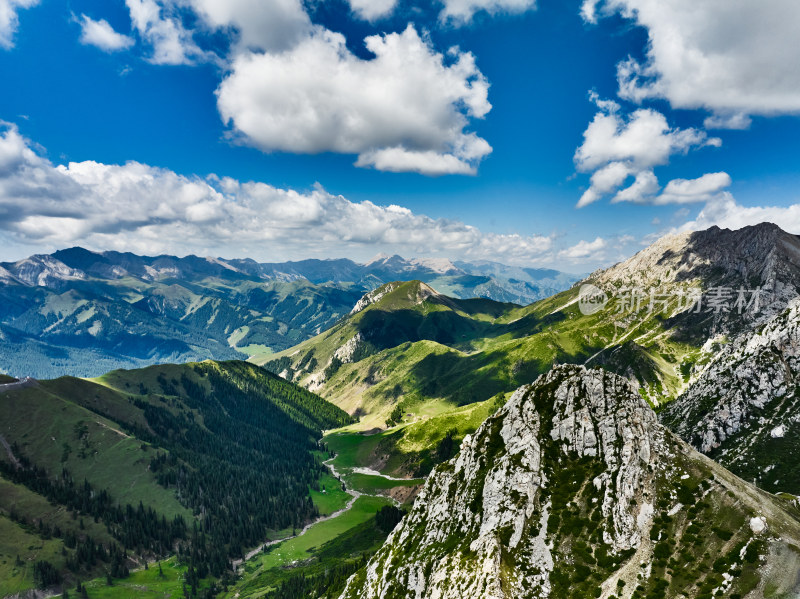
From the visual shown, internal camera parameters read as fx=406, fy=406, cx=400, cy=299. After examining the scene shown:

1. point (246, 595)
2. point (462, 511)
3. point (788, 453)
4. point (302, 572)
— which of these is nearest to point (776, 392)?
point (788, 453)

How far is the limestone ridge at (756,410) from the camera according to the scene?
132 meters

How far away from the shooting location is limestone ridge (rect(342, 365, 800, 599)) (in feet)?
217

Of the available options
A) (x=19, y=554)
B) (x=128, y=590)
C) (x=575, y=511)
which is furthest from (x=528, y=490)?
(x=19, y=554)

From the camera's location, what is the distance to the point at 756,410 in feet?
511

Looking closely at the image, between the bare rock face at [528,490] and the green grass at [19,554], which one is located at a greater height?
the bare rock face at [528,490]

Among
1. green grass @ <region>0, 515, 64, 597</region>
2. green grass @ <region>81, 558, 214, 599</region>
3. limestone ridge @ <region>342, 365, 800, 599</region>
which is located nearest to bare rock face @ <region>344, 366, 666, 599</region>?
limestone ridge @ <region>342, 365, 800, 599</region>

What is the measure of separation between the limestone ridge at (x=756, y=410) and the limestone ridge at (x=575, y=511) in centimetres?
7634

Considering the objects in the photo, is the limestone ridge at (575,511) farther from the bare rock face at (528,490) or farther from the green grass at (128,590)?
the green grass at (128,590)

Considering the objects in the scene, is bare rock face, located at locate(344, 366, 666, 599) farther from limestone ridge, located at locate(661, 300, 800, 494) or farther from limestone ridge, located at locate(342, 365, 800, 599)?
limestone ridge, located at locate(661, 300, 800, 494)

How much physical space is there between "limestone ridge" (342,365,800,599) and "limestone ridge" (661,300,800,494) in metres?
76.3

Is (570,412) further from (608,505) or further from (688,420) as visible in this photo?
(688,420)

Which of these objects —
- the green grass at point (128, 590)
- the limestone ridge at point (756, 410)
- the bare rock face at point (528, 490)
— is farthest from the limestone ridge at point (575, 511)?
the green grass at point (128, 590)

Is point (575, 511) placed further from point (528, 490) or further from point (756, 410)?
point (756, 410)

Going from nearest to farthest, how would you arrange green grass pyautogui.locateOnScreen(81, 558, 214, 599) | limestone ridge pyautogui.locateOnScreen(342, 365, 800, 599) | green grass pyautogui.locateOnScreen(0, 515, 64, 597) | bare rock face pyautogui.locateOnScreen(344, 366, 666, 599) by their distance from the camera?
limestone ridge pyautogui.locateOnScreen(342, 365, 800, 599) < bare rock face pyautogui.locateOnScreen(344, 366, 666, 599) < green grass pyautogui.locateOnScreen(0, 515, 64, 597) < green grass pyautogui.locateOnScreen(81, 558, 214, 599)
